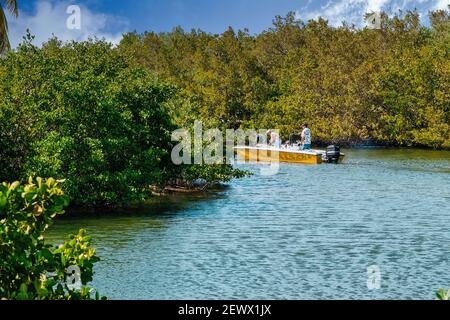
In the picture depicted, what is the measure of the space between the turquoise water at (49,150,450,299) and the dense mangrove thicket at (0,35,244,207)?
3.74 ft

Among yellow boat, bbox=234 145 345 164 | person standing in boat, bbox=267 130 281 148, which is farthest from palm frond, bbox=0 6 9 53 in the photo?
person standing in boat, bbox=267 130 281 148

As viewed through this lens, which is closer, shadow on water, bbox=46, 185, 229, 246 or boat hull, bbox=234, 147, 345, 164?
shadow on water, bbox=46, 185, 229, 246

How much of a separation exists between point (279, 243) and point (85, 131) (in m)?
7.34

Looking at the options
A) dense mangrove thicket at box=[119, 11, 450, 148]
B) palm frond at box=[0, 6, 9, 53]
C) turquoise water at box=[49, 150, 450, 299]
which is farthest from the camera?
dense mangrove thicket at box=[119, 11, 450, 148]

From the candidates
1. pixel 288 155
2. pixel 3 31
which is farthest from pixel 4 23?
pixel 288 155

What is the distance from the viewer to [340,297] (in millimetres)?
14867

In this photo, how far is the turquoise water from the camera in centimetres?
1570

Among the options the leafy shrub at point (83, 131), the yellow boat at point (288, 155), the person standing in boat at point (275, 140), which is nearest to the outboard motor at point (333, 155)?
the yellow boat at point (288, 155)

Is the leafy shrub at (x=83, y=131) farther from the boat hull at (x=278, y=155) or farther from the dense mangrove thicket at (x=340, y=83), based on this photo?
the dense mangrove thicket at (x=340, y=83)

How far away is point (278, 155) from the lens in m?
43.7

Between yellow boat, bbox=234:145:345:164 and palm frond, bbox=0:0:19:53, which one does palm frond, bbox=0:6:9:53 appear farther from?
yellow boat, bbox=234:145:345:164

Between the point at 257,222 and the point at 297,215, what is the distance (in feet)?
7.07

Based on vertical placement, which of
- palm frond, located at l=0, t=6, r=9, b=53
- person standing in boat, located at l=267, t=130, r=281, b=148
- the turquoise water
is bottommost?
the turquoise water

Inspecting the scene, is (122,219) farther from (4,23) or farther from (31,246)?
(31,246)
